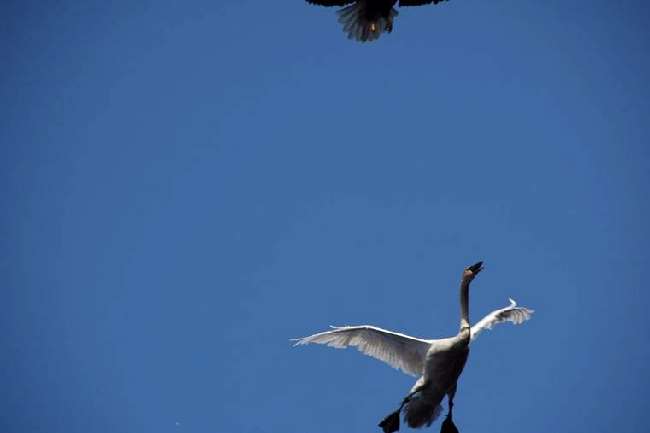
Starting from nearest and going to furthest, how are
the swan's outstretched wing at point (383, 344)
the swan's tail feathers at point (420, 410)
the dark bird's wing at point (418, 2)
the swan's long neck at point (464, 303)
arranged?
the dark bird's wing at point (418, 2), the swan's tail feathers at point (420, 410), the swan's long neck at point (464, 303), the swan's outstretched wing at point (383, 344)

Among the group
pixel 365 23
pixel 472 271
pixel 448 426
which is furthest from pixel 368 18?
pixel 448 426

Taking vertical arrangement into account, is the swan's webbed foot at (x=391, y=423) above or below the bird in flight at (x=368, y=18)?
below

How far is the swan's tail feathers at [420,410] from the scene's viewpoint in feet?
48.3

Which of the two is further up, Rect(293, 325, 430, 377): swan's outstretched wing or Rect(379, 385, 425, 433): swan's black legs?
Rect(293, 325, 430, 377): swan's outstretched wing

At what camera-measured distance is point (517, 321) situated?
52.6 ft

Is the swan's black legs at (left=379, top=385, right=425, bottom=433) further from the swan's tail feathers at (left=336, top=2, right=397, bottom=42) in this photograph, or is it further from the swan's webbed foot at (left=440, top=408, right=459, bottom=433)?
the swan's tail feathers at (left=336, top=2, right=397, bottom=42)

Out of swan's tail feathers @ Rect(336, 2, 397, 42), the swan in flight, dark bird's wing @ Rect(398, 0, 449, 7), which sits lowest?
the swan in flight

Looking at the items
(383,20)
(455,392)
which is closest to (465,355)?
(455,392)

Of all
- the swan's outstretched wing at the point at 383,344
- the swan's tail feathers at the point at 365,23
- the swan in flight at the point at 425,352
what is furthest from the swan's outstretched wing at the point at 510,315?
the swan's tail feathers at the point at 365,23

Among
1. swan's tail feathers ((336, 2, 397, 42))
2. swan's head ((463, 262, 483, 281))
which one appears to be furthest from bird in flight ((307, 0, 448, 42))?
swan's head ((463, 262, 483, 281))

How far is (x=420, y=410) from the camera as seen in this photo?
48.4ft

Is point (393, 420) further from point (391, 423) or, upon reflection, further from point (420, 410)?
point (420, 410)

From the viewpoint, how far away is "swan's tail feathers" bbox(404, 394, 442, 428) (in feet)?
48.3

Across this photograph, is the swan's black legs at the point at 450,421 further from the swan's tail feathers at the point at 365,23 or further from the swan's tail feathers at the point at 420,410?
the swan's tail feathers at the point at 365,23
